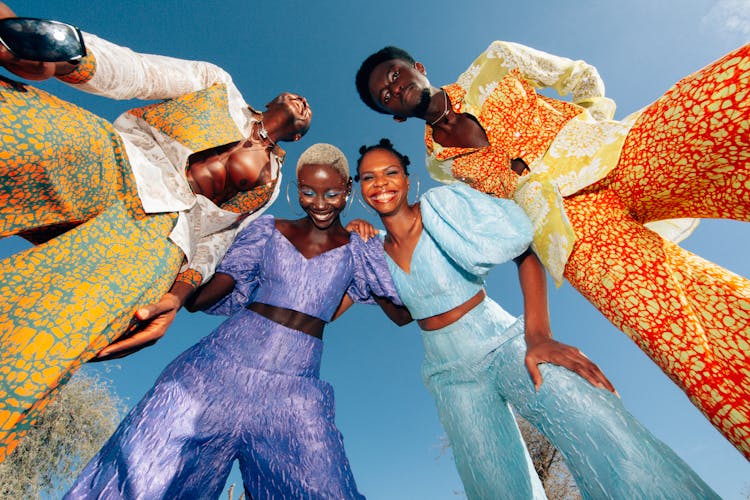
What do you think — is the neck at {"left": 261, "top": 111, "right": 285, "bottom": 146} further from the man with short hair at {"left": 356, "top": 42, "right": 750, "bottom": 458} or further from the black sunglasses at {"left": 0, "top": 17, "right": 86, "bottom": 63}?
the black sunglasses at {"left": 0, "top": 17, "right": 86, "bottom": 63}

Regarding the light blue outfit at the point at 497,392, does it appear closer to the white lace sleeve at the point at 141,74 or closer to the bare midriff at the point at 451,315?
the bare midriff at the point at 451,315

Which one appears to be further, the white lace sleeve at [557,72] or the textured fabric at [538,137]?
the white lace sleeve at [557,72]

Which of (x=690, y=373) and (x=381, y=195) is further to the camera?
(x=381, y=195)

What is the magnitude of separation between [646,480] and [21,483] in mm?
13909

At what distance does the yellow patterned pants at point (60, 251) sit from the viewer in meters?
1.33

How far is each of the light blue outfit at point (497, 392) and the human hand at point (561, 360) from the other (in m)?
0.03

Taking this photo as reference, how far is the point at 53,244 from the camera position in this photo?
1603 millimetres

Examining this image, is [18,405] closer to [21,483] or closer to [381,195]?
[381,195]

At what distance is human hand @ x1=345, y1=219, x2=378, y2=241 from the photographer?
111 inches

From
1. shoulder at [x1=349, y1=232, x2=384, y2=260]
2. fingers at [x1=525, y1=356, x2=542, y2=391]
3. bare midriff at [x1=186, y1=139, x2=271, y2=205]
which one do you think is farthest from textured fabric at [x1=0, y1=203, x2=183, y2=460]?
fingers at [x1=525, y1=356, x2=542, y2=391]

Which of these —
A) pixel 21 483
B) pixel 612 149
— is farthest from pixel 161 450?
pixel 21 483

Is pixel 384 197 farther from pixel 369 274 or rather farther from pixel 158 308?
pixel 158 308

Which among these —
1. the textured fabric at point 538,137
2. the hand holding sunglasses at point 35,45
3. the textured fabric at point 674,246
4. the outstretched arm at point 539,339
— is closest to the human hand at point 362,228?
the textured fabric at point 538,137

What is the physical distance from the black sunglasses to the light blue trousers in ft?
6.90
